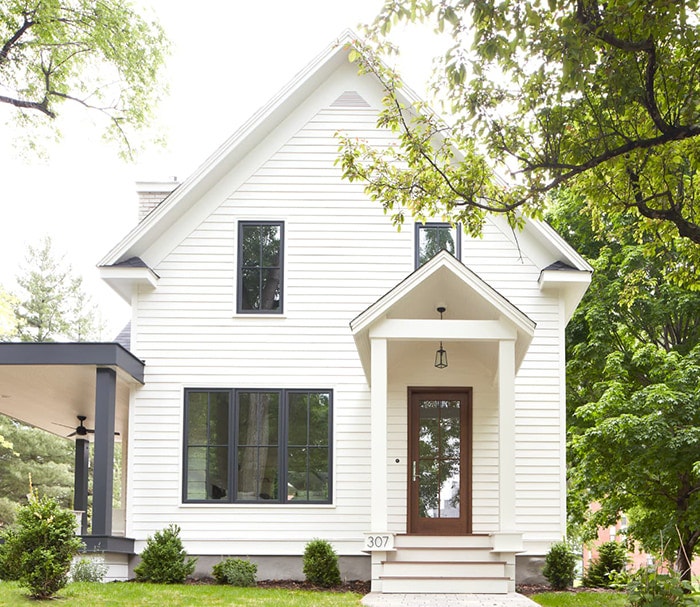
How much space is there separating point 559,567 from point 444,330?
4.35 m

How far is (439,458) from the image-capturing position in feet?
48.9

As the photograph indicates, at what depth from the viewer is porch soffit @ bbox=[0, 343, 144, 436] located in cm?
1338

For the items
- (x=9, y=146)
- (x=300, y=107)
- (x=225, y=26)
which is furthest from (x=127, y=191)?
(x=300, y=107)

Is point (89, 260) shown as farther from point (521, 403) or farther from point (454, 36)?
point (454, 36)

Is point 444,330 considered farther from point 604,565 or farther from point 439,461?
point 604,565

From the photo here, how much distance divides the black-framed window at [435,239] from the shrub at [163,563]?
5959 millimetres

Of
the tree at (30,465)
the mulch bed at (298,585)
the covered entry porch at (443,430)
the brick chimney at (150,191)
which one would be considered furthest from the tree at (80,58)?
the tree at (30,465)

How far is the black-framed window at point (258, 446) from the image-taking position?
1498cm

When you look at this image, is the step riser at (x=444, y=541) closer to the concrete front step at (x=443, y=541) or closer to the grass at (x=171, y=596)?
the concrete front step at (x=443, y=541)

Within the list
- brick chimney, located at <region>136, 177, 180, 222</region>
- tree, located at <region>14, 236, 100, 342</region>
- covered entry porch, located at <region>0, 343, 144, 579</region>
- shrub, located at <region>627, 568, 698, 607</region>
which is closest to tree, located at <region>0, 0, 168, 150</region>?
brick chimney, located at <region>136, 177, 180, 222</region>

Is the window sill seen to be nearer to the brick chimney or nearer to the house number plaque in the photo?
the house number plaque

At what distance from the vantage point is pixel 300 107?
15.9 m

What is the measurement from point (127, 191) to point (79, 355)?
50052 millimetres

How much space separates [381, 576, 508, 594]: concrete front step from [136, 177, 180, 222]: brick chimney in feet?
27.0
